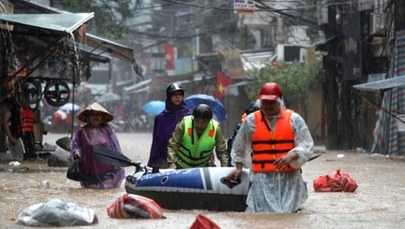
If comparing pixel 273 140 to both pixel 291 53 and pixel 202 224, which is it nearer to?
pixel 202 224

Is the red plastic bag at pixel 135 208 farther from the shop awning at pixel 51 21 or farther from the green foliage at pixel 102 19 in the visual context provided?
the green foliage at pixel 102 19

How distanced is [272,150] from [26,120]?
10.8 m

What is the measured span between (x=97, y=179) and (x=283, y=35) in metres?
26.9

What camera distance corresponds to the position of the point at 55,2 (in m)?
25.5

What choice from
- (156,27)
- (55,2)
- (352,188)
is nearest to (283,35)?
(55,2)

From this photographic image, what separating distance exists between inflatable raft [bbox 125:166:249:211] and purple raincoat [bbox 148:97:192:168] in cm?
143

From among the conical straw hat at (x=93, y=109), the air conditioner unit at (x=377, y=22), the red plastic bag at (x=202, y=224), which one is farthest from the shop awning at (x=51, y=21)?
the air conditioner unit at (x=377, y=22)

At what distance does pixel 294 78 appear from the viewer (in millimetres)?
31141

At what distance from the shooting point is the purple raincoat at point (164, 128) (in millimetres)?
9828

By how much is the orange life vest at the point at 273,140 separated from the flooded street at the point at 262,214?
Answer: 50 centimetres

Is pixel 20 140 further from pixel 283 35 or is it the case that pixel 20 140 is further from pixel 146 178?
pixel 283 35

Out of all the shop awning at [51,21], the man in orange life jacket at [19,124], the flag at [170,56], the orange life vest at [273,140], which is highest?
the shop awning at [51,21]

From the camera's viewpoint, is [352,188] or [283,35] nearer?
[352,188]

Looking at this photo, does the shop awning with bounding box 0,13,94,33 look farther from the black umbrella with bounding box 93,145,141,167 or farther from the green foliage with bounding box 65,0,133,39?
the green foliage with bounding box 65,0,133,39
